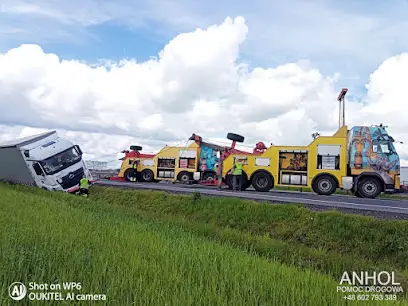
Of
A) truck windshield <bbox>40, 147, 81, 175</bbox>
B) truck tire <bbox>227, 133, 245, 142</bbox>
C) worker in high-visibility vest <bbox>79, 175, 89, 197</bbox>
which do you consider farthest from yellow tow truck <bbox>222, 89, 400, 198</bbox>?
truck windshield <bbox>40, 147, 81, 175</bbox>

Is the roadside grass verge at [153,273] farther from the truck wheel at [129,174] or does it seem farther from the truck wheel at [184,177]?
the truck wheel at [129,174]

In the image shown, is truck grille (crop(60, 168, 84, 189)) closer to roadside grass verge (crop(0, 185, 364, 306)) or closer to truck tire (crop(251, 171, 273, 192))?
truck tire (crop(251, 171, 273, 192))

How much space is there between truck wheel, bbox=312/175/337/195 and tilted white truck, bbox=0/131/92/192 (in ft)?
43.6

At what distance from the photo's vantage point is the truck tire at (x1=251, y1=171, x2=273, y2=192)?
19750mm

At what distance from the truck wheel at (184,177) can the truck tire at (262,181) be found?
9.11 m

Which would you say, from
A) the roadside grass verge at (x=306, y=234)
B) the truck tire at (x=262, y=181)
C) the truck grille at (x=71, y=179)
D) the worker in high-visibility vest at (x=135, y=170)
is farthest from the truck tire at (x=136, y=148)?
the roadside grass verge at (x=306, y=234)

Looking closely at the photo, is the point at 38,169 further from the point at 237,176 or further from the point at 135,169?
the point at 237,176

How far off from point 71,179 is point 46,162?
168cm

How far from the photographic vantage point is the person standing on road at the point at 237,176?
66.3ft

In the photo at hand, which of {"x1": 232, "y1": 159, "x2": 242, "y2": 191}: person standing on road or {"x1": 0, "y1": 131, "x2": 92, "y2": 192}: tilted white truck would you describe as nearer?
{"x1": 232, "y1": 159, "x2": 242, "y2": 191}: person standing on road

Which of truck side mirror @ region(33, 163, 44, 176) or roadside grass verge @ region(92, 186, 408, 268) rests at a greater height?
→ truck side mirror @ region(33, 163, 44, 176)

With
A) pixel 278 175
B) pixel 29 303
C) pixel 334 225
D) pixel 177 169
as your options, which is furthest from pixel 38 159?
pixel 29 303

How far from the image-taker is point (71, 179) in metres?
22.3

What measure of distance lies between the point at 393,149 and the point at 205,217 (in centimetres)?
923
